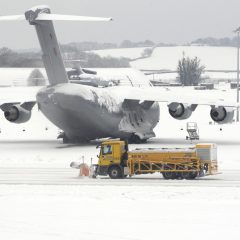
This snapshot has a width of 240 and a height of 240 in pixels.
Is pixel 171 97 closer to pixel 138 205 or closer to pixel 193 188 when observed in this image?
pixel 193 188

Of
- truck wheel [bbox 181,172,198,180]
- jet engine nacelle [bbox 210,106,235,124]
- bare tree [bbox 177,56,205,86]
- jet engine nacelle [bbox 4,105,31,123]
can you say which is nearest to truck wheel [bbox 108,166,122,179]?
truck wheel [bbox 181,172,198,180]

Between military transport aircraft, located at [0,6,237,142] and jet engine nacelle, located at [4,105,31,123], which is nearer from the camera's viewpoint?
military transport aircraft, located at [0,6,237,142]

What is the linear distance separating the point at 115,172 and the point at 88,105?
1577 centimetres

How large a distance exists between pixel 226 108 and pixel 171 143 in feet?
13.6

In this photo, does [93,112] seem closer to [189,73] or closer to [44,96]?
[44,96]

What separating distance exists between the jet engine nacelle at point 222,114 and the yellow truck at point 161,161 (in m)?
19.2

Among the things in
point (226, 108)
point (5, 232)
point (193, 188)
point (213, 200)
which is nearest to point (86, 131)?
point (226, 108)

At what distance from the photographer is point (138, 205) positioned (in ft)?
87.6

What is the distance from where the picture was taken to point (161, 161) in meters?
34.9

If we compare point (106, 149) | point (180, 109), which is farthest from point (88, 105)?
point (106, 149)

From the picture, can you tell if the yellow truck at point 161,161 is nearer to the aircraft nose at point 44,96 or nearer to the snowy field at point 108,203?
the snowy field at point 108,203

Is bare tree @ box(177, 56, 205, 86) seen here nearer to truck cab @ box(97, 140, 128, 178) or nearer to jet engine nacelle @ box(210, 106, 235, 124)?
jet engine nacelle @ box(210, 106, 235, 124)

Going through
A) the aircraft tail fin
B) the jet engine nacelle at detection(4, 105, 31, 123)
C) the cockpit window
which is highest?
the aircraft tail fin

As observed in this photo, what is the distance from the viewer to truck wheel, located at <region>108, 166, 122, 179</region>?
35.9 meters
